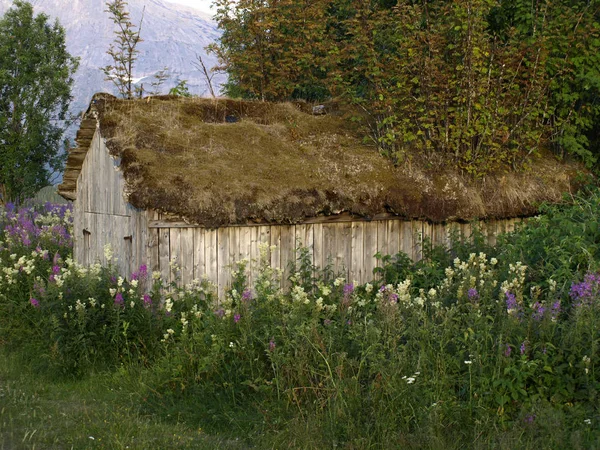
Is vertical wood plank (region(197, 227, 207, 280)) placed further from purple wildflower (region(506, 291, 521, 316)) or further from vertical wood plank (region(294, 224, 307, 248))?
purple wildflower (region(506, 291, 521, 316))

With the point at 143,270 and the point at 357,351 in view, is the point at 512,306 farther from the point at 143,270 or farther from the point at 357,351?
the point at 143,270

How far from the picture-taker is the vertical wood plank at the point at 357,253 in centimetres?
921

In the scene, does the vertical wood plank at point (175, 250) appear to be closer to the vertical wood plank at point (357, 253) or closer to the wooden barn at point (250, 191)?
the wooden barn at point (250, 191)

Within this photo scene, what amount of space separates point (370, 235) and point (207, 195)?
8.63ft

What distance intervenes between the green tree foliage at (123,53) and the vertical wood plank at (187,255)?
15.8 feet

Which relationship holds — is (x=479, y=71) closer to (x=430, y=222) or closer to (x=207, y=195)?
(x=430, y=222)

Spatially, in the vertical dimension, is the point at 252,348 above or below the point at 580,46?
below

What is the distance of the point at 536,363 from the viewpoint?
5.07 m

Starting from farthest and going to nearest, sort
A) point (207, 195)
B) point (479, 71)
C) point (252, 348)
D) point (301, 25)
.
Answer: point (301, 25), point (479, 71), point (207, 195), point (252, 348)

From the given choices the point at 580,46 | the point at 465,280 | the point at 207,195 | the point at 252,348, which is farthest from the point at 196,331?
the point at 580,46

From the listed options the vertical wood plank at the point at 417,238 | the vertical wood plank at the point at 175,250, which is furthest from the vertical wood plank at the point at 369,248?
the vertical wood plank at the point at 175,250

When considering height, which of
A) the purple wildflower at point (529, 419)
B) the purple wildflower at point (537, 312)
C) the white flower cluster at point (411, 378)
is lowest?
the purple wildflower at point (529, 419)

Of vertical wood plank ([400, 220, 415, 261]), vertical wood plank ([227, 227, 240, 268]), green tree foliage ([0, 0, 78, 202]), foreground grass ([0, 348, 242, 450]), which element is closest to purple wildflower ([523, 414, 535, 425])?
foreground grass ([0, 348, 242, 450])

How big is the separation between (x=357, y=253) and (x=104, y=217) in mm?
3784
